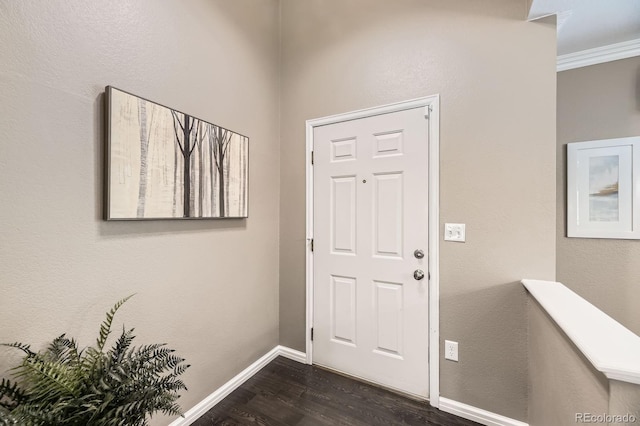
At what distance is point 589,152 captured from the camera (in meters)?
2.02

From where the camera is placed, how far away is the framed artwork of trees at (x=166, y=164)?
119 cm

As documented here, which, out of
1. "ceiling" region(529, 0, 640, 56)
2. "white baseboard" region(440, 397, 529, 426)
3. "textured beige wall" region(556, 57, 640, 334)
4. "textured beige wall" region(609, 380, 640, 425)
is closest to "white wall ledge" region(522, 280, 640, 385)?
"textured beige wall" region(609, 380, 640, 425)

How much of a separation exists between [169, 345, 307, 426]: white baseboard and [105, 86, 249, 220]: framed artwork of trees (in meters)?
1.06

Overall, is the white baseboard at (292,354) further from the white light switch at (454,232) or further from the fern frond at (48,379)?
the fern frond at (48,379)

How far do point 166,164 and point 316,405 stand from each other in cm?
179

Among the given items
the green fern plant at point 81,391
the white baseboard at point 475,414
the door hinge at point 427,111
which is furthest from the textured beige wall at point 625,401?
the door hinge at point 427,111

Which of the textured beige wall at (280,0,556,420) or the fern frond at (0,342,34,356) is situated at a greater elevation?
the textured beige wall at (280,0,556,420)

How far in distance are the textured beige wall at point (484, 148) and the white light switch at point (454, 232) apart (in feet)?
0.11

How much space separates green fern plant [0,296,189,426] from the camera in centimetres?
80

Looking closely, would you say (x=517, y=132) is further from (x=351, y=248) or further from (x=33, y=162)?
(x=33, y=162)

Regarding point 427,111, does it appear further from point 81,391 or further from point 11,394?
point 11,394

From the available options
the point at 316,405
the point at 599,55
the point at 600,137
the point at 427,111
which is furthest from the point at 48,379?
the point at 599,55

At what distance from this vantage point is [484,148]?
62.9 inches

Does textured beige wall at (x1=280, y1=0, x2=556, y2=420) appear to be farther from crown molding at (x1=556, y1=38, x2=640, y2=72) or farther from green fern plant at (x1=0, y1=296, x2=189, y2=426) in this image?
green fern plant at (x1=0, y1=296, x2=189, y2=426)
